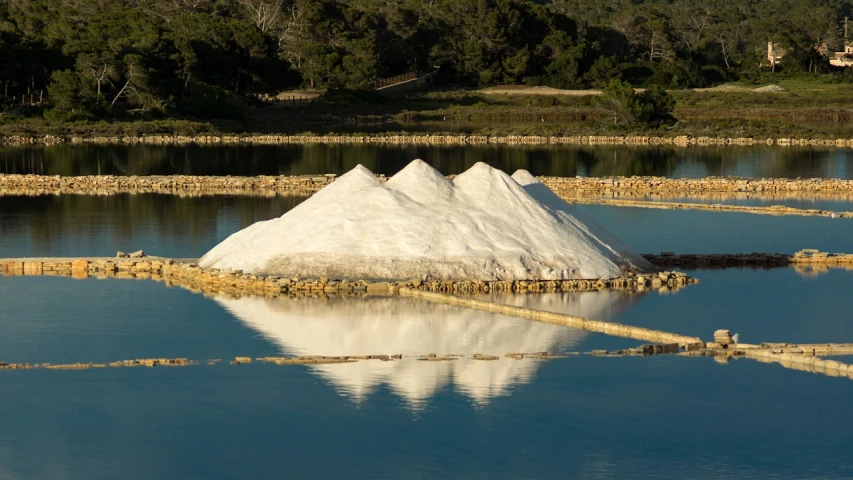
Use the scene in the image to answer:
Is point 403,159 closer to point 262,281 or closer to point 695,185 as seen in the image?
point 695,185

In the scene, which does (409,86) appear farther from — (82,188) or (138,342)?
(138,342)

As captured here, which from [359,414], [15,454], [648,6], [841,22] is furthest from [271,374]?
[648,6]

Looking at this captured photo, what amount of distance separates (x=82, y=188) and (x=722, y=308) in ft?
102

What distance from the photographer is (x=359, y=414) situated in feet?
63.7

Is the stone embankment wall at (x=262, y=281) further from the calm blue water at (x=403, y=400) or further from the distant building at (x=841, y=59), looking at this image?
the distant building at (x=841, y=59)

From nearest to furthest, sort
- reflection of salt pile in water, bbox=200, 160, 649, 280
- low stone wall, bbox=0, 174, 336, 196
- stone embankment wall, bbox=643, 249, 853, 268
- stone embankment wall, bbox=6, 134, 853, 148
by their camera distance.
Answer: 1. reflection of salt pile in water, bbox=200, 160, 649, 280
2. stone embankment wall, bbox=643, 249, 853, 268
3. low stone wall, bbox=0, 174, 336, 196
4. stone embankment wall, bbox=6, 134, 853, 148

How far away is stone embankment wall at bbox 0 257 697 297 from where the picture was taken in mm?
27875

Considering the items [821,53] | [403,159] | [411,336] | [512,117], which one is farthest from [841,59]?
[411,336]

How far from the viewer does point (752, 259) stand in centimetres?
3359

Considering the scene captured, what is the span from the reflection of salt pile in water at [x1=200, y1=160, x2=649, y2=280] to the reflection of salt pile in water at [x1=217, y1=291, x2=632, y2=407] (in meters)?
1.15

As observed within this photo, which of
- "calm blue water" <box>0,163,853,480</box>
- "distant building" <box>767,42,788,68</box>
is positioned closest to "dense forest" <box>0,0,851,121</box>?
"distant building" <box>767,42,788,68</box>

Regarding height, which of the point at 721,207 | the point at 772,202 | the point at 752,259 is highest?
the point at 772,202

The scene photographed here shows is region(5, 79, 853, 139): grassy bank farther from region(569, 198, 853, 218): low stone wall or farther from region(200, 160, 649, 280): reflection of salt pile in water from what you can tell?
region(200, 160, 649, 280): reflection of salt pile in water

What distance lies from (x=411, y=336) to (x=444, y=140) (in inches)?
2124
